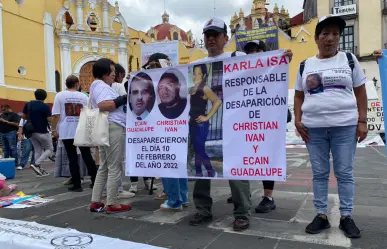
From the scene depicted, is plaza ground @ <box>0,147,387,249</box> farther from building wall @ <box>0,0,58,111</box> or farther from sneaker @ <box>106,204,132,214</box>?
building wall @ <box>0,0,58,111</box>

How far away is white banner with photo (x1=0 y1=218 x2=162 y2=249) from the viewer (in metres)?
2.42

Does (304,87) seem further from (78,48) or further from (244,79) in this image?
(78,48)

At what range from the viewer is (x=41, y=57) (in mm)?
18875

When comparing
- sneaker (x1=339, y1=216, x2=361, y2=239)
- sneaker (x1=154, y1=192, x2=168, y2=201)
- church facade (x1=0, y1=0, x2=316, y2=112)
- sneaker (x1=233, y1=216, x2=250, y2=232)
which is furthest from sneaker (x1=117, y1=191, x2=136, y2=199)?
church facade (x1=0, y1=0, x2=316, y2=112)

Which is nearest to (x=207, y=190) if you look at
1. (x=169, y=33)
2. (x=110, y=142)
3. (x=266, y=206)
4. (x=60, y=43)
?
(x=266, y=206)

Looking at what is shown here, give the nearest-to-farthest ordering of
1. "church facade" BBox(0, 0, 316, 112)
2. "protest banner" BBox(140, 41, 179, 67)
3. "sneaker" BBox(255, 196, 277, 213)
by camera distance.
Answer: "sneaker" BBox(255, 196, 277, 213) → "protest banner" BBox(140, 41, 179, 67) → "church facade" BBox(0, 0, 316, 112)

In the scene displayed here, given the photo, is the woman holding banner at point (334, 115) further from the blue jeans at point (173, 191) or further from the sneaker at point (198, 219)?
the blue jeans at point (173, 191)

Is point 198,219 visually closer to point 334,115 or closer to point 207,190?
point 207,190

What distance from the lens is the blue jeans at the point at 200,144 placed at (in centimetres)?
317

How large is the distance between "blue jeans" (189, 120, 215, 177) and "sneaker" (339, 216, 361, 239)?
48.0 inches

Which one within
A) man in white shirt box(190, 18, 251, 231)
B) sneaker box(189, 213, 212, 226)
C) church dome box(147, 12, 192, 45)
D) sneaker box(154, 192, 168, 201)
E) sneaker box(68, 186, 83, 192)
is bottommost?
sneaker box(68, 186, 83, 192)

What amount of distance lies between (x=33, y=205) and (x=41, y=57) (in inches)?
660

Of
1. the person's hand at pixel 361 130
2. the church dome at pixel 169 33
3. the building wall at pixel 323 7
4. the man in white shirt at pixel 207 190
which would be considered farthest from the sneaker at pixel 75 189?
the church dome at pixel 169 33

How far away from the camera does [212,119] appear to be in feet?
10.3
